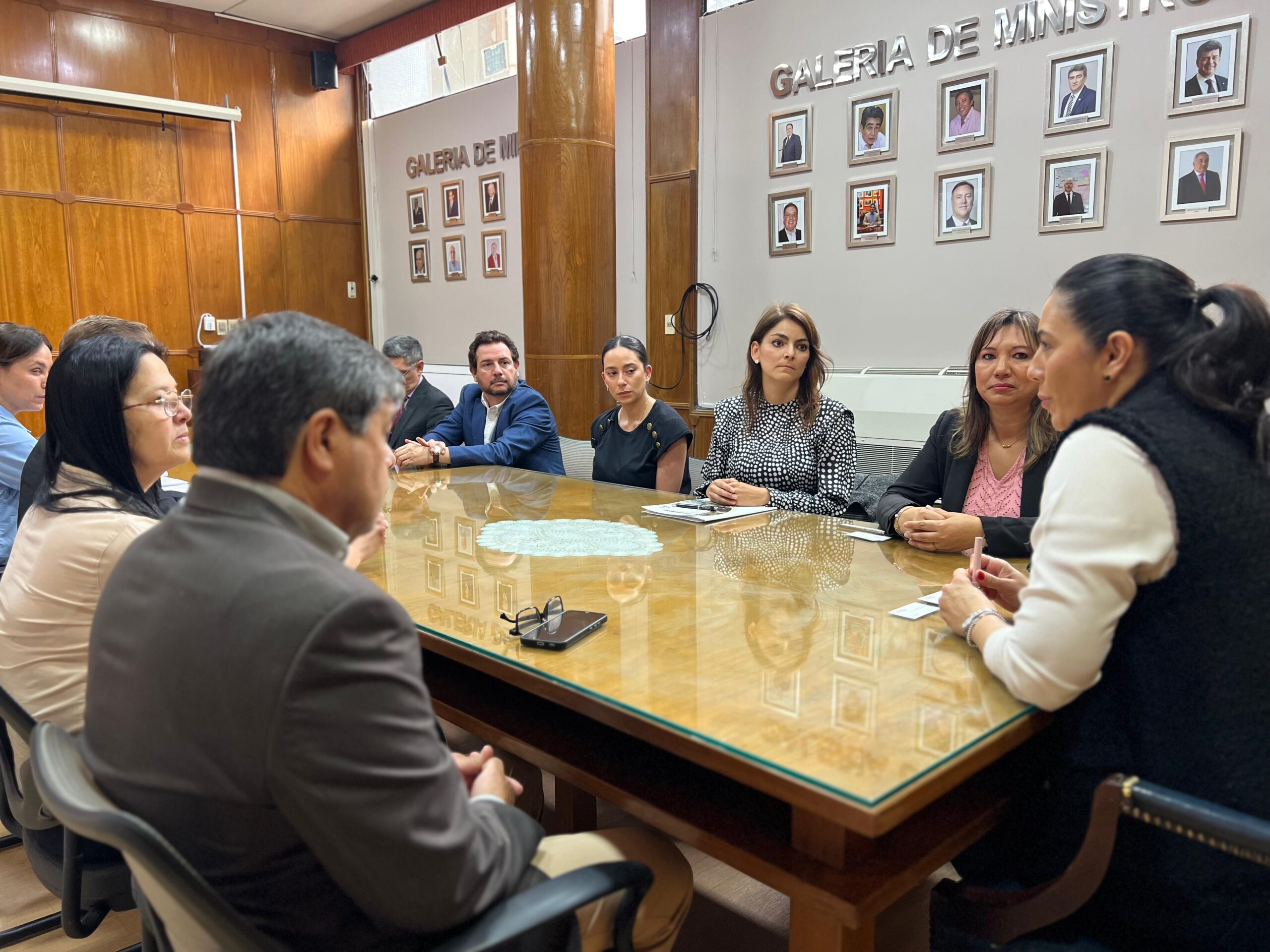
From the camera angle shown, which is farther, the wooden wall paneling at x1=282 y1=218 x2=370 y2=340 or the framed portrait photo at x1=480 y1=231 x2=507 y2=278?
the wooden wall paneling at x1=282 y1=218 x2=370 y2=340

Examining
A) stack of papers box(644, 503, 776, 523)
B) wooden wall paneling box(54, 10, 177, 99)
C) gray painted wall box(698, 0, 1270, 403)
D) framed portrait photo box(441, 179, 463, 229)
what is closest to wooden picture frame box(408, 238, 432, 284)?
framed portrait photo box(441, 179, 463, 229)

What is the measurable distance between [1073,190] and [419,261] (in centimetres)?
581

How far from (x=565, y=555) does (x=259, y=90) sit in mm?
7785

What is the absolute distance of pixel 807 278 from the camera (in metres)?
5.35

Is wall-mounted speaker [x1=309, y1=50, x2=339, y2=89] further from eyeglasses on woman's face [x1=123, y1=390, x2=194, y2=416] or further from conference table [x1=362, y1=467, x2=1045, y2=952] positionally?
eyeglasses on woman's face [x1=123, y1=390, x2=194, y2=416]

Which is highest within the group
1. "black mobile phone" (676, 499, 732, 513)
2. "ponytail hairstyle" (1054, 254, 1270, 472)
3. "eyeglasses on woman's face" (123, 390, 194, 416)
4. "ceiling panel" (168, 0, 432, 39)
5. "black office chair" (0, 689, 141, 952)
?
"ceiling panel" (168, 0, 432, 39)

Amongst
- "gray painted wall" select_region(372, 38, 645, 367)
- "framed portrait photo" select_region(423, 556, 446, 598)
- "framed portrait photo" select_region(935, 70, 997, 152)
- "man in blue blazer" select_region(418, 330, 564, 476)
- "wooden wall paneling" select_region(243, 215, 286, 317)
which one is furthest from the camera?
"wooden wall paneling" select_region(243, 215, 286, 317)

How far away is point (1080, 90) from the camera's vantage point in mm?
4184

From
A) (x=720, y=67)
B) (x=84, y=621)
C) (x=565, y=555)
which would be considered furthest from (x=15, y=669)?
(x=720, y=67)

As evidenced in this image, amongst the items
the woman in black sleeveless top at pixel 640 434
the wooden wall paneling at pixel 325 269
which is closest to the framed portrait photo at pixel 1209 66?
the woman in black sleeveless top at pixel 640 434

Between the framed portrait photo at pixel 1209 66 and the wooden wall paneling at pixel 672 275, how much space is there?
106 inches

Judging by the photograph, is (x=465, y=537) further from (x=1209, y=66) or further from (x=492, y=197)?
(x=492, y=197)

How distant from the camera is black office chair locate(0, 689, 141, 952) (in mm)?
1420

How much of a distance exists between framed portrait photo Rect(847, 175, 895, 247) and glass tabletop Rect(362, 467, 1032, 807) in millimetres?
2743
